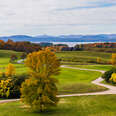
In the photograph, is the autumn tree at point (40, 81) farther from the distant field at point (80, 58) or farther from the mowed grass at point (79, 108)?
the distant field at point (80, 58)

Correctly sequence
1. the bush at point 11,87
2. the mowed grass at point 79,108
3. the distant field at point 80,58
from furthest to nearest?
the distant field at point 80,58, the bush at point 11,87, the mowed grass at point 79,108

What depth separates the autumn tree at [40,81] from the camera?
89.1 feet

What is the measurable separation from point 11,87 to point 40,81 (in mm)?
13904

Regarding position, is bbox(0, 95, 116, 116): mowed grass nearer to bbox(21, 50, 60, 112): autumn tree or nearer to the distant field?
bbox(21, 50, 60, 112): autumn tree

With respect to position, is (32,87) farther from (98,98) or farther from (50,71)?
(98,98)

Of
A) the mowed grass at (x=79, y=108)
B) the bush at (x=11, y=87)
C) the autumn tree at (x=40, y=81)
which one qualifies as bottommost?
the mowed grass at (x=79, y=108)

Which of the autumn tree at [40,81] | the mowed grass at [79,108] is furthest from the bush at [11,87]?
the autumn tree at [40,81]

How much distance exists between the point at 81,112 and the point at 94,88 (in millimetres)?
15987

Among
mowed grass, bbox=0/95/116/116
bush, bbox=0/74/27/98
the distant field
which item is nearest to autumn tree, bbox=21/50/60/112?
mowed grass, bbox=0/95/116/116

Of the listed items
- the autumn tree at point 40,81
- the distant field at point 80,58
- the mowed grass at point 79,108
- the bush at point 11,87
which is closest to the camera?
the autumn tree at point 40,81

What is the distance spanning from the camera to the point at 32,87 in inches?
1088

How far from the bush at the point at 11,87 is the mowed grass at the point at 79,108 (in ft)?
17.0

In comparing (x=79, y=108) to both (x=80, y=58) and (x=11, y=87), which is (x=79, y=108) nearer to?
(x=11, y=87)

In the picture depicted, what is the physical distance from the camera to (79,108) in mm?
29766
